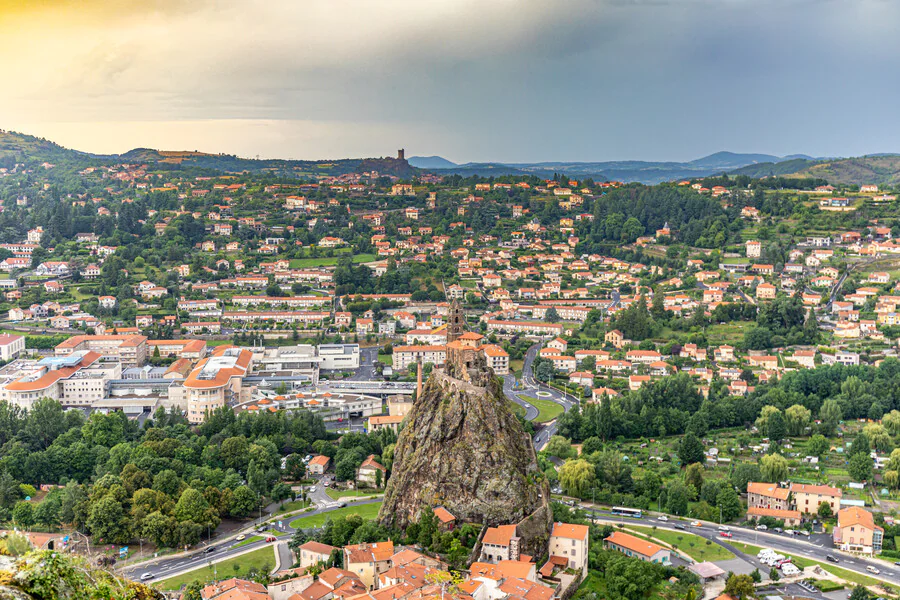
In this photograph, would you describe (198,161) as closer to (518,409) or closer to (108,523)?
(518,409)

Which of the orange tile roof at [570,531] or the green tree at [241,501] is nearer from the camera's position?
the orange tile roof at [570,531]

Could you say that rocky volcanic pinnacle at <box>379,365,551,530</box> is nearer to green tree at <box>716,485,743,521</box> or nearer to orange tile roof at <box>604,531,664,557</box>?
orange tile roof at <box>604,531,664,557</box>

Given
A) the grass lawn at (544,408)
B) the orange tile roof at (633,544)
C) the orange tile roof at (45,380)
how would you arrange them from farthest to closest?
the grass lawn at (544,408) → the orange tile roof at (45,380) → the orange tile roof at (633,544)

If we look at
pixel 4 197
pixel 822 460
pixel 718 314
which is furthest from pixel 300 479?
pixel 4 197

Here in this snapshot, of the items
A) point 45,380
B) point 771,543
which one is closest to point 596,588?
point 771,543

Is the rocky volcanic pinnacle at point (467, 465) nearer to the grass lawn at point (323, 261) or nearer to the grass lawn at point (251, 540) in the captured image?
the grass lawn at point (251, 540)

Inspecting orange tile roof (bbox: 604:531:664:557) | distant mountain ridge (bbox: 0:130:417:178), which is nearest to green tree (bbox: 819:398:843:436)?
orange tile roof (bbox: 604:531:664:557)

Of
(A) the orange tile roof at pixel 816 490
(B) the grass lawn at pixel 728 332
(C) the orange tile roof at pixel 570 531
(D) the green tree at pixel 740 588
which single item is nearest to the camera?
(D) the green tree at pixel 740 588

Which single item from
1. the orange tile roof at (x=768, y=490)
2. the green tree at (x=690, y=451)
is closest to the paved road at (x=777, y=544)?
the orange tile roof at (x=768, y=490)
